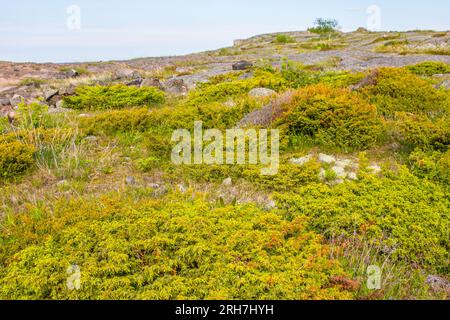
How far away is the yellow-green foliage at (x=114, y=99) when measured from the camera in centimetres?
1189

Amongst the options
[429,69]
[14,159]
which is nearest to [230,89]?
[14,159]

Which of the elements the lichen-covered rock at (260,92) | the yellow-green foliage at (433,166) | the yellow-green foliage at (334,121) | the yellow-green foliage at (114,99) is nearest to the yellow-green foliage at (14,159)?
the yellow-green foliage at (334,121)

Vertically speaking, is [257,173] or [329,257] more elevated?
[257,173]

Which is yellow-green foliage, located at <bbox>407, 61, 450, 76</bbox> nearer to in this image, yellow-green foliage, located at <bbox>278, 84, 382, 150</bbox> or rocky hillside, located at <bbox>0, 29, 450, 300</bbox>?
rocky hillside, located at <bbox>0, 29, 450, 300</bbox>

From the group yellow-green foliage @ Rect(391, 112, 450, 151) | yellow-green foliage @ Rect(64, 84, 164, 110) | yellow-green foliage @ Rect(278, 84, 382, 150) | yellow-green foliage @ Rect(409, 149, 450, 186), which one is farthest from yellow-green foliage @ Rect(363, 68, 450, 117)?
yellow-green foliage @ Rect(64, 84, 164, 110)

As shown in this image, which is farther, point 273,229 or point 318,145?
point 318,145

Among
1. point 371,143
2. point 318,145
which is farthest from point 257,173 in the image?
point 371,143

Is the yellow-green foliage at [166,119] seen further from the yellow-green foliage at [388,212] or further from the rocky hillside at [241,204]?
the yellow-green foliage at [388,212]

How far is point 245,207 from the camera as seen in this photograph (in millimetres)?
4793

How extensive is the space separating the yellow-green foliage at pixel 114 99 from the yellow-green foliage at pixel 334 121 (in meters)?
5.61

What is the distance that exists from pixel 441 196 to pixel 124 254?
4373 millimetres
